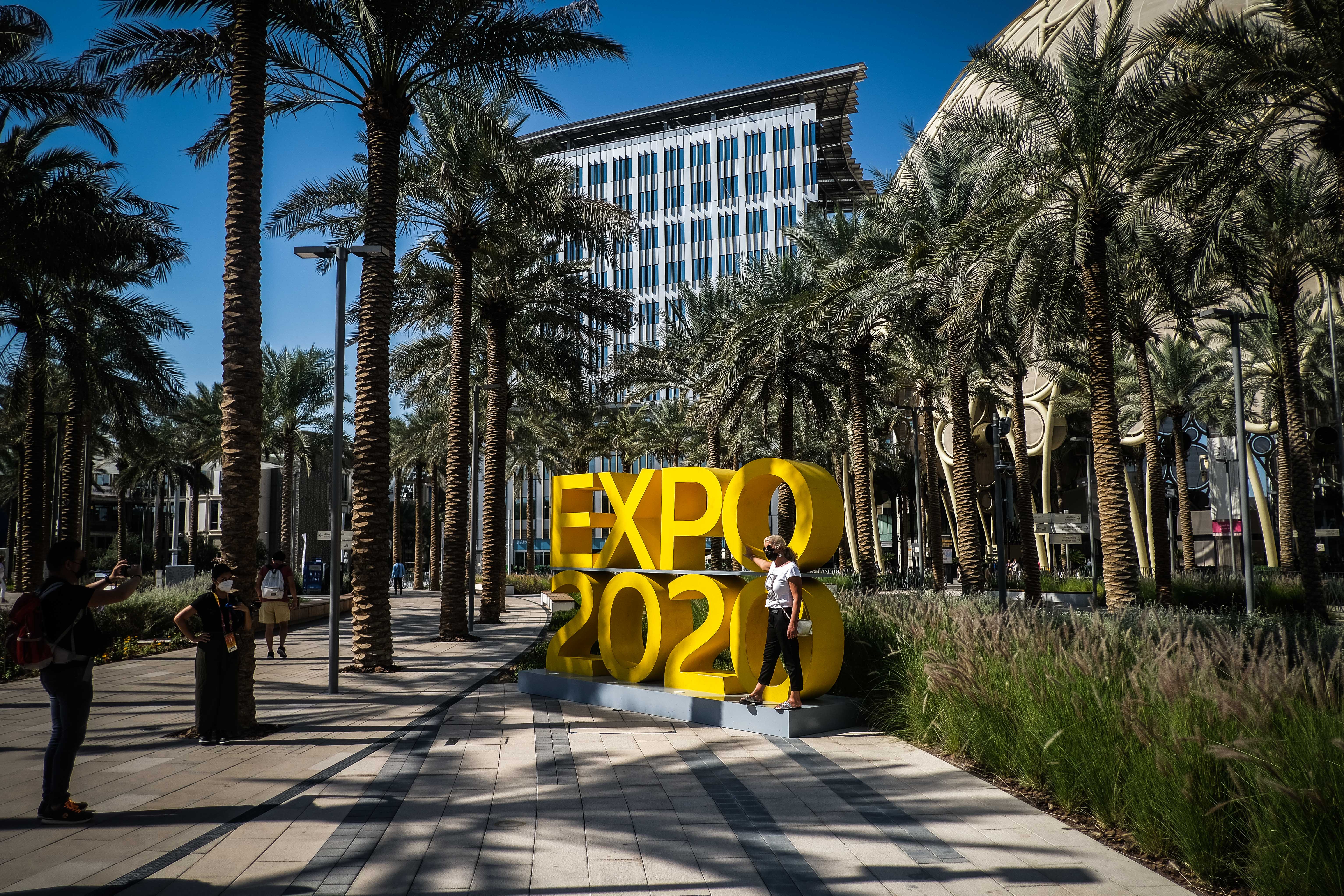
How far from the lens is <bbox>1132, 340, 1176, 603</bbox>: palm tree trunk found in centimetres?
2219

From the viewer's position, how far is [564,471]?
56219 mm

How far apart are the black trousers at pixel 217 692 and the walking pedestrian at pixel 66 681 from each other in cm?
239

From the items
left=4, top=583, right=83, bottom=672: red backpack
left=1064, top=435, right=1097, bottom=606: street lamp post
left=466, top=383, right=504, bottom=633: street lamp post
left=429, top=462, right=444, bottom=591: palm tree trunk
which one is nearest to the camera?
left=4, top=583, right=83, bottom=672: red backpack

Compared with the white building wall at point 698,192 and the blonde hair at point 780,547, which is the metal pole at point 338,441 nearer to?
the blonde hair at point 780,547

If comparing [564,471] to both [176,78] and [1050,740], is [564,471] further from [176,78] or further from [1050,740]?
[1050,740]

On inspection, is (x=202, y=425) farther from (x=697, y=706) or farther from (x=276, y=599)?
(x=697, y=706)

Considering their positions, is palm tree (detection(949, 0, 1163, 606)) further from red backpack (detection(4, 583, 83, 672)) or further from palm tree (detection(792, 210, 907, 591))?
red backpack (detection(4, 583, 83, 672))

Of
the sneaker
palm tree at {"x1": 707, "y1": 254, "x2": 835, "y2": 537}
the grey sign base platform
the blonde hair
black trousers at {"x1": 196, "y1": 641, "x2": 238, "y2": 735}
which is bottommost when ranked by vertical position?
the grey sign base platform

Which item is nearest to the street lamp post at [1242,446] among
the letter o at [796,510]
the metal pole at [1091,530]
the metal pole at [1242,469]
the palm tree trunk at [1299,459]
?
the metal pole at [1242,469]

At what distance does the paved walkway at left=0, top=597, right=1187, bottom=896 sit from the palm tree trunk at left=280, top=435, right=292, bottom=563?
28997 mm

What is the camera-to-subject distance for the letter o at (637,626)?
1122cm

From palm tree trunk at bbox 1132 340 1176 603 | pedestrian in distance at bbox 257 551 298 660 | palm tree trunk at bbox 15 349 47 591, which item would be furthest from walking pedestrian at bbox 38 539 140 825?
palm tree trunk at bbox 1132 340 1176 603

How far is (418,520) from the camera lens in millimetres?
45312

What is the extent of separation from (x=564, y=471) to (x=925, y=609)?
1803 inches
